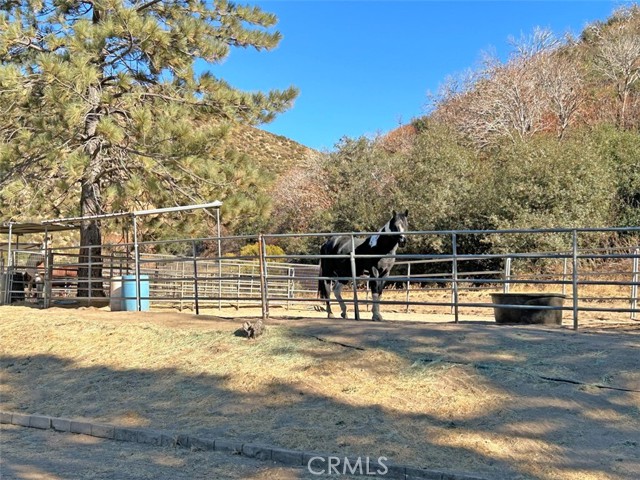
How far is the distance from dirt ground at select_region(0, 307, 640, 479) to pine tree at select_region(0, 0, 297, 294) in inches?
249

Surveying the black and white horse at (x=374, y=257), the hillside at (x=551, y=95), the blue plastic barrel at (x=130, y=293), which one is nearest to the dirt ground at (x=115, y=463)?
the black and white horse at (x=374, y=257)

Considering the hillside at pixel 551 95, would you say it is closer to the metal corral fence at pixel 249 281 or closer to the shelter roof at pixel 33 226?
the metal corral fence at pixel 249 281

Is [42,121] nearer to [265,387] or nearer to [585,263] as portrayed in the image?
[265,387]

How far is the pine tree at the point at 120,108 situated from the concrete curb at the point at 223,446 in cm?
773

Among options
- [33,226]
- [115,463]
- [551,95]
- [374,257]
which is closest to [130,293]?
[33,226]

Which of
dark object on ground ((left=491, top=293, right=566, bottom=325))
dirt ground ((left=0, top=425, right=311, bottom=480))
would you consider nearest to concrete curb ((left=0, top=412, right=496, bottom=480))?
dirt ground ((left=0, top=425, right=311, bottom=480))

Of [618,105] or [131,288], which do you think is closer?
[131,288]

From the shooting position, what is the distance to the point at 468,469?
4.71 meters

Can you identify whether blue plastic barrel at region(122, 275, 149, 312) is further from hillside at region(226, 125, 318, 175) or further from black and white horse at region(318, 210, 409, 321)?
hillside at region(226, 125, 318, 175)

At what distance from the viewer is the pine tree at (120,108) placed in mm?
13734

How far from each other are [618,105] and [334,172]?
676 inches

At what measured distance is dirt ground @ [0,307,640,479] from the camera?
5066 mm

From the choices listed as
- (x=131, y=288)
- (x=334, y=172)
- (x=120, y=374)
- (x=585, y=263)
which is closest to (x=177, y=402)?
(x=120, y=374)

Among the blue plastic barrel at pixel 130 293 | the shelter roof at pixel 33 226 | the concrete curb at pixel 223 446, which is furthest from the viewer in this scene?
the shelter roof at pixel 33 226
